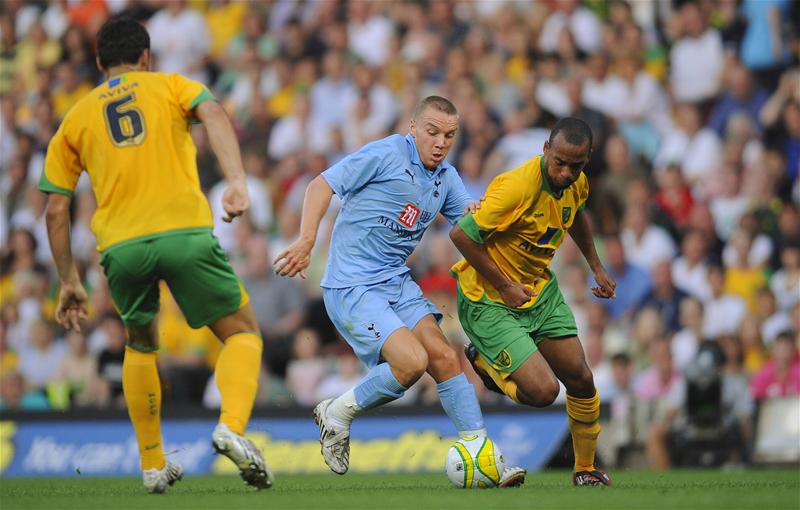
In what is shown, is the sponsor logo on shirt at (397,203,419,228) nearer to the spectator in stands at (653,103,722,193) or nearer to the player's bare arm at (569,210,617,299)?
the player's bare arm at (569,210,617,299)

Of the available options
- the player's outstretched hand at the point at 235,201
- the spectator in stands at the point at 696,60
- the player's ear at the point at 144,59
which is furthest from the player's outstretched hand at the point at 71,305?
the spectator in stands at the point at 696,60

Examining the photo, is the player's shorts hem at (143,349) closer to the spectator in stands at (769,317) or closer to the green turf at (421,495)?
the green turf at (421,495)

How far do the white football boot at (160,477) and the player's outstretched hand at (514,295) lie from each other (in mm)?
2293

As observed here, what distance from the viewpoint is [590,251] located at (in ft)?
30.2

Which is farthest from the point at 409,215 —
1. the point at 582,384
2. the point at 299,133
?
the point at 299,133

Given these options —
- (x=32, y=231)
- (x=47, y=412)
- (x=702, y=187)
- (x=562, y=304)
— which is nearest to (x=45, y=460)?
(x=47, y=412)

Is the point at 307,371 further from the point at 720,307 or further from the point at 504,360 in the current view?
the point at 504,360

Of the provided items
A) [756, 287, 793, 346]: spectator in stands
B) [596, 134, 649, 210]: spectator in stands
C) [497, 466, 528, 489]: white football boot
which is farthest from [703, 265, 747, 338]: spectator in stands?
[497, 466, 528, 489]: white football boot

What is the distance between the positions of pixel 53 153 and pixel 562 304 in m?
3.40

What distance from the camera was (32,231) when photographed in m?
18.1

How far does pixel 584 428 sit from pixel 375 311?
60.9 inches

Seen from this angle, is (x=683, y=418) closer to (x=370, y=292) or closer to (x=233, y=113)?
(x=370, y=292)

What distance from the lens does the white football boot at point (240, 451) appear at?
741 cm

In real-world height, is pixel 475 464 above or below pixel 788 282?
above
